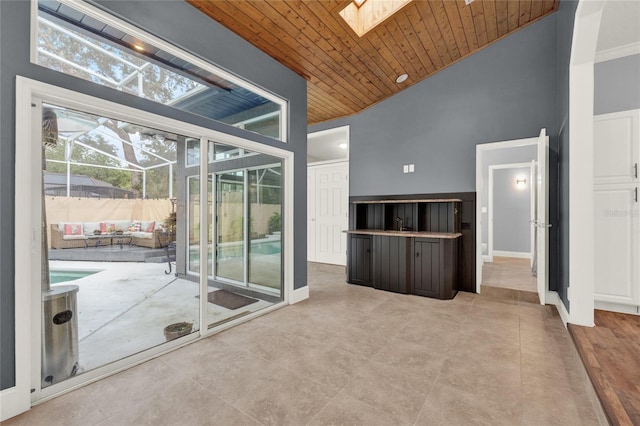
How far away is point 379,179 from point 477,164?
151cm

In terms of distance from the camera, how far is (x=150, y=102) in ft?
7.41

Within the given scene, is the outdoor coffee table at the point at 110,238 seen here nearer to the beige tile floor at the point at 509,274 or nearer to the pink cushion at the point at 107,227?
the pink cushion at the point at 107,227

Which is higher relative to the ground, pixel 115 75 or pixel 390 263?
pixel 115 75

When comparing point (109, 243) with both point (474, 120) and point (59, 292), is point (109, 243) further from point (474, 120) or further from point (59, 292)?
point (474, 120)

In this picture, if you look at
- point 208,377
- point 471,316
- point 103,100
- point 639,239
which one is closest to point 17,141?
point 103,100

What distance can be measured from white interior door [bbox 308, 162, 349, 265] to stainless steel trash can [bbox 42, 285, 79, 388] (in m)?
4.13

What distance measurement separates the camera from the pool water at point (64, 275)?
1.94 metres

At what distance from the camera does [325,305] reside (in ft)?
11.7

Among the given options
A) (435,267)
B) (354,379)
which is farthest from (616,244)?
(354,379)

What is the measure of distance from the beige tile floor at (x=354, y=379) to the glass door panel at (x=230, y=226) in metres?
0.84

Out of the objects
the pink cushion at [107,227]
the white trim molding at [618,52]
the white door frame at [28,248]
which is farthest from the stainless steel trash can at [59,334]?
the white trim molding at [618,52]

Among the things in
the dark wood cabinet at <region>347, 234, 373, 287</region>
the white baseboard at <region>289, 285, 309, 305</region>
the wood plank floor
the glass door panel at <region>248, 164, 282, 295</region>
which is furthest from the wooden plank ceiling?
the wood plank floor

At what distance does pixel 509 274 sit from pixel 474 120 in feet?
8.59

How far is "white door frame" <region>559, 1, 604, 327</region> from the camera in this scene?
2.51m
